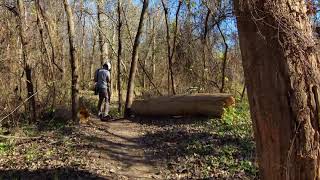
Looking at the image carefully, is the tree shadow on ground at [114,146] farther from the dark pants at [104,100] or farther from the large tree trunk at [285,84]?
the large tree trunk at [285,84]

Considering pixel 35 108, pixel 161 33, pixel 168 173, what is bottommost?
pixel 168 173

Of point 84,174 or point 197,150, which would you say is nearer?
point 84,174

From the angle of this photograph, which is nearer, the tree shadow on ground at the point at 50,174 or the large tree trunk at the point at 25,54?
the tree shadow on ground at the point at 50,174

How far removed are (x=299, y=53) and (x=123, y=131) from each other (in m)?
8.77

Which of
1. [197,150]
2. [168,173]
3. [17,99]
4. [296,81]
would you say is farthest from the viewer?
[17,99]

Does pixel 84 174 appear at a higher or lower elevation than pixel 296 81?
lower

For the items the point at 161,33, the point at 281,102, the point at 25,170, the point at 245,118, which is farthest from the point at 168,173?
the point at 161,33

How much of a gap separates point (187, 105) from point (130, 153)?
434cm

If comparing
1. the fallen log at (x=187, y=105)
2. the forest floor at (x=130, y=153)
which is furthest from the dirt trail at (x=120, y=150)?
the fallen log at (x=187, y=105)

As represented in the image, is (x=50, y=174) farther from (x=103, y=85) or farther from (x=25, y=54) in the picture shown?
(x=103, y=85)

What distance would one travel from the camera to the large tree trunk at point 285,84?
4727 mm

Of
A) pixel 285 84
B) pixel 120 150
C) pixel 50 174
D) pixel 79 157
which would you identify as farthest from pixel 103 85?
pixel 285 84

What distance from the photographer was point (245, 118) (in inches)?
548

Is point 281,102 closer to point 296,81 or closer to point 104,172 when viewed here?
point 296,81
